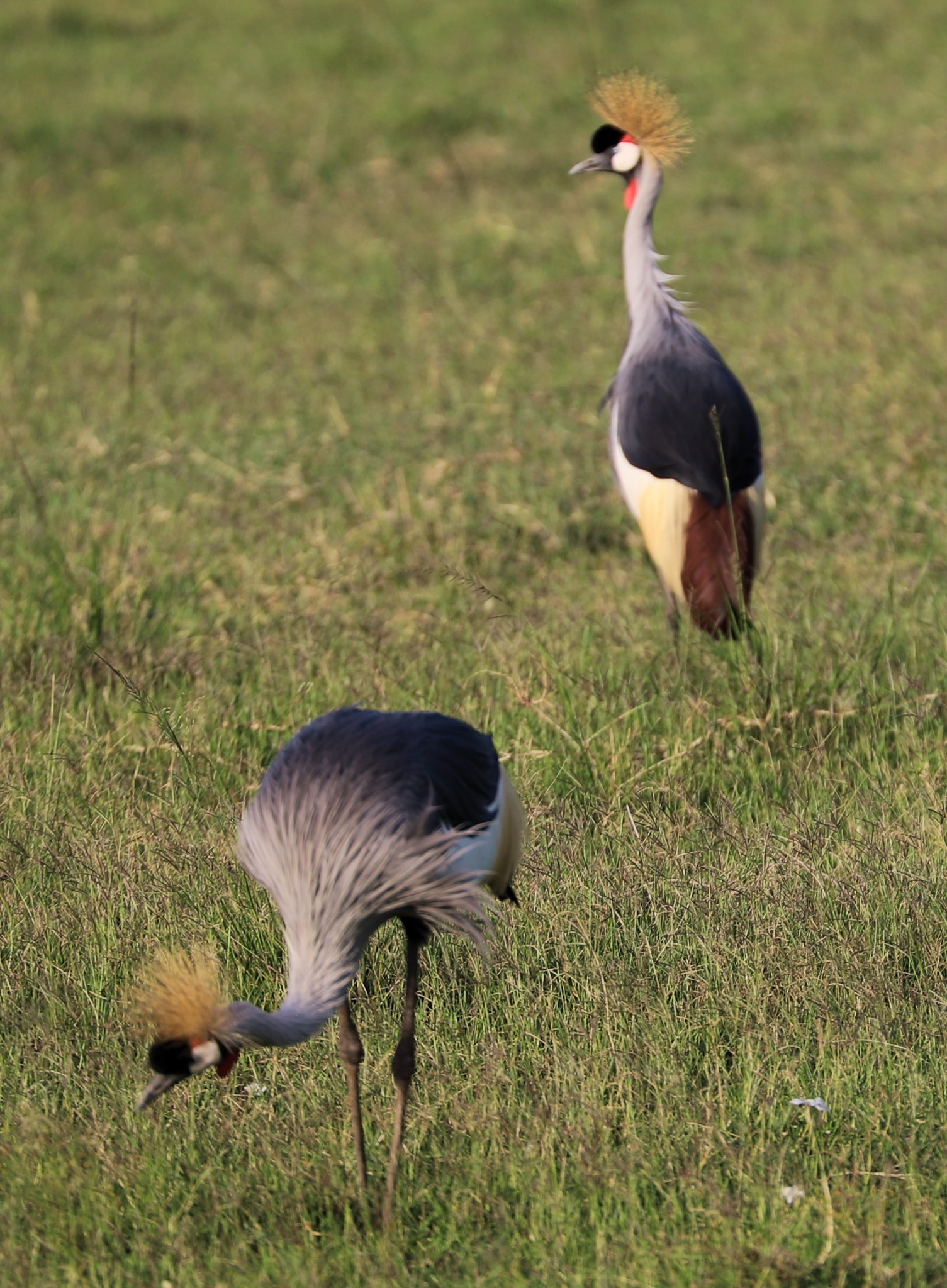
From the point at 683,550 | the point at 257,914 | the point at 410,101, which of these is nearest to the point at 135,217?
the point at 410,101

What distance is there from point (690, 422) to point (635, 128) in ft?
3.48

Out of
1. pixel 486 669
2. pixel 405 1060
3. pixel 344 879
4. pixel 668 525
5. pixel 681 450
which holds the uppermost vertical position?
pixel 681 450

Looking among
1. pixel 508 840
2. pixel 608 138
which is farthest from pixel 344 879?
pixel 608 138

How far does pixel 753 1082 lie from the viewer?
2.63m

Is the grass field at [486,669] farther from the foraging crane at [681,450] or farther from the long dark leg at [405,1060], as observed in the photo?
the foraging crane at [681,450]

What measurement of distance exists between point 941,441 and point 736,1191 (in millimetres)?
4021

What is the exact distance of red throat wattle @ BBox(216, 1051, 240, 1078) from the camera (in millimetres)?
2346

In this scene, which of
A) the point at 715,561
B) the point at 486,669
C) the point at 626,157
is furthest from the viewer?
the point at 626,157

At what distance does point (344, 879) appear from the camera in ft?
8.10

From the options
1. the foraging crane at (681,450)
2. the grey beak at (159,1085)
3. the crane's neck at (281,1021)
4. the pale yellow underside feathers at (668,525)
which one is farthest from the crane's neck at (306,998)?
the pale yellow underside feathers at (668,525)

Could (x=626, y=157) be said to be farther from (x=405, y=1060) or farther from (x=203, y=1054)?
Result: (x=203, y=1054)

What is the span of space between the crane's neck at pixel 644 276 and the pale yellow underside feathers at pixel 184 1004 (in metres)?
2.71

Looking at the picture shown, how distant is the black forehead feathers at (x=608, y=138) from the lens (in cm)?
499

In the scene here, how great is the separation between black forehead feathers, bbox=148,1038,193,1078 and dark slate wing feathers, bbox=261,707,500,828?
459 millimetres
